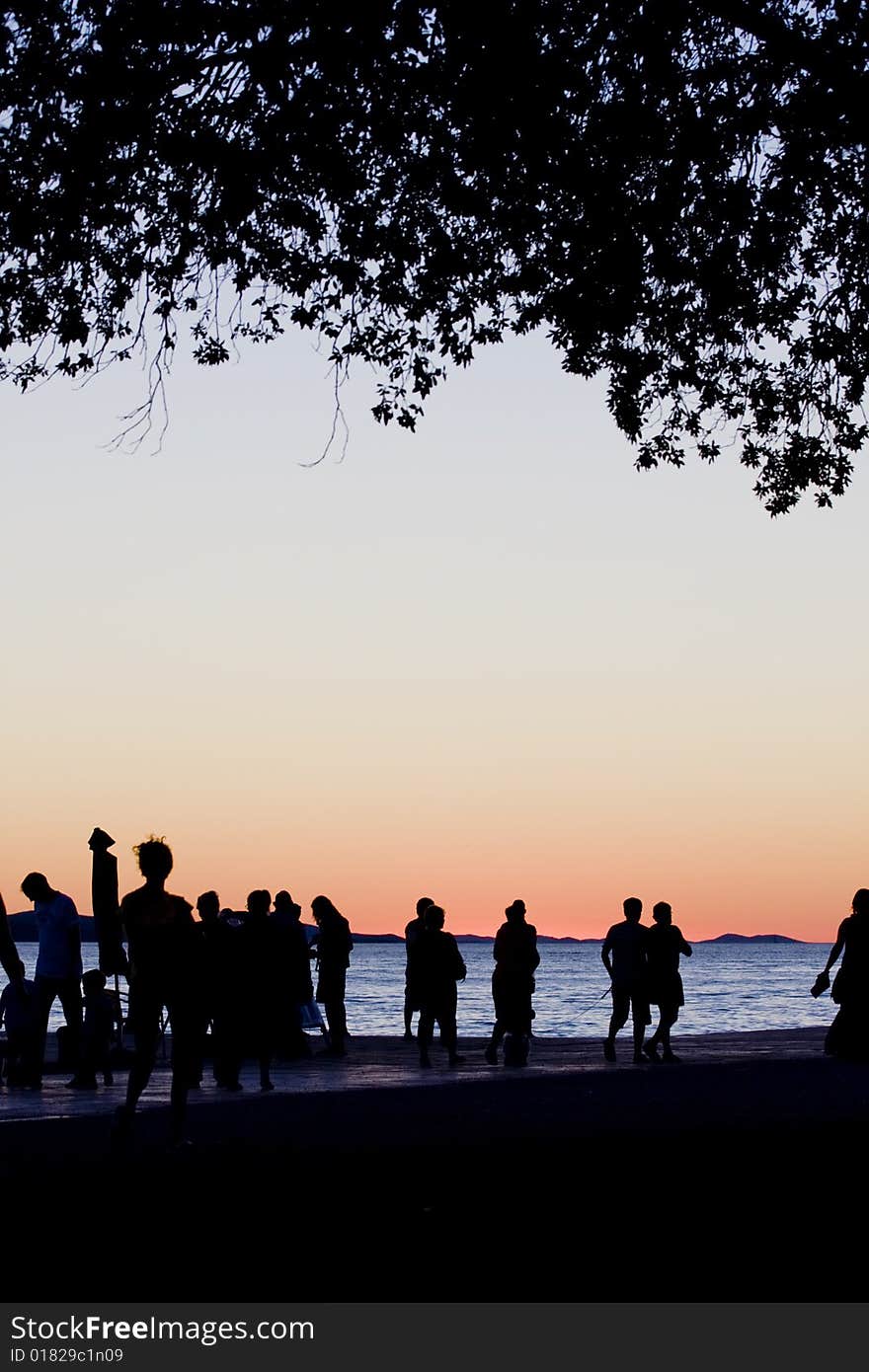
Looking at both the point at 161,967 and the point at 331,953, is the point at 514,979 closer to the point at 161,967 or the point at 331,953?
the point at 331,953

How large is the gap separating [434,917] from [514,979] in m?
1.20

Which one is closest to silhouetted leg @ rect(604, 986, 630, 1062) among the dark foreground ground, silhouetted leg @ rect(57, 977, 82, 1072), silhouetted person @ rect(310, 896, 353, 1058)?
silhouetted person @ rect(310, 896, 353, 1058)

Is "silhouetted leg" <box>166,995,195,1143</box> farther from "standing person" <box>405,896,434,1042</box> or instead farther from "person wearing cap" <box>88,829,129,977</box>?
"standing person" <box>405,896,434,1042</box>

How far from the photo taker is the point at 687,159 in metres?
12.5

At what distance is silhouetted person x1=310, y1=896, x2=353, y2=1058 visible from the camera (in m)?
21.8

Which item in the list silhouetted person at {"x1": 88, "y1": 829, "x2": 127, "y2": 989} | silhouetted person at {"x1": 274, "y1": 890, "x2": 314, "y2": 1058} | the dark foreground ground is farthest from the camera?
silhouetted person at {"x1": 274, "y1": 890, "x2": 314, "y2": 1058}

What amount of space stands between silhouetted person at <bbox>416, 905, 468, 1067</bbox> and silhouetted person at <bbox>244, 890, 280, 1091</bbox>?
9.87 feet

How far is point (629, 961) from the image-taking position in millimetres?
20281

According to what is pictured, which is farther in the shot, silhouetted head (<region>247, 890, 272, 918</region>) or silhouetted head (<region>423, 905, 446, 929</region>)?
silhouetted head (<region>423, 905, 446, 929</region>)

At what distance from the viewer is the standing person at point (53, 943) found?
16.8 m

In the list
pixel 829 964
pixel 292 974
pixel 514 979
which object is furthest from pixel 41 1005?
pixel 829 964

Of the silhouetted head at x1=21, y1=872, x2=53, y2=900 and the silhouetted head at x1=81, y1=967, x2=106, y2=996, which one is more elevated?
the silhouetted head at x1=21, y1=872, x2=53, y2=900
